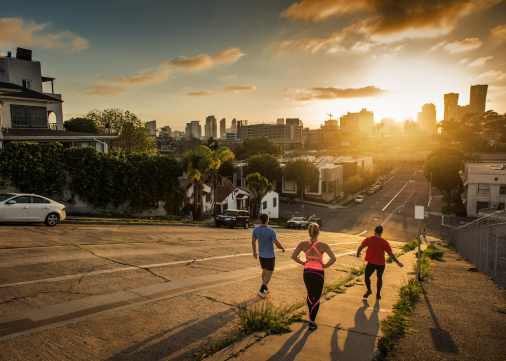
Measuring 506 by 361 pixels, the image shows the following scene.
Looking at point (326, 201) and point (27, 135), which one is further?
point (326, 201)

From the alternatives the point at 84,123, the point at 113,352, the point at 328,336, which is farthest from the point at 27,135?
the point at 84,123

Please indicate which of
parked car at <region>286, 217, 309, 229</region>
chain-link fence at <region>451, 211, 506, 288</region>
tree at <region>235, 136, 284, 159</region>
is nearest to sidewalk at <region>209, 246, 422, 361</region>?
chain-link fence at <region>451, 211, 506, 288</region>

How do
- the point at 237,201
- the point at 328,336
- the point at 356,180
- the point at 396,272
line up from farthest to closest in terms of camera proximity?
the point at 356,180 → the point at 237,201 → the point at 396,272 → the point at 328,336

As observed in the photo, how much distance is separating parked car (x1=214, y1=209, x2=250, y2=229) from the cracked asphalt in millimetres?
14753

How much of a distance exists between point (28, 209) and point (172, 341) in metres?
14.1

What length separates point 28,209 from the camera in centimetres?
1551

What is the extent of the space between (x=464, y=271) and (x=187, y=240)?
1212 centimetres

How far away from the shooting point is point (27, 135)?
2509 centimetres

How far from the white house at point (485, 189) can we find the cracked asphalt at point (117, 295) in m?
54.0

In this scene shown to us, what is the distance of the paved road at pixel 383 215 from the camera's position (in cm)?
4591

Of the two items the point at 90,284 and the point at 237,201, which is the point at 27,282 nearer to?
the point at 90,284

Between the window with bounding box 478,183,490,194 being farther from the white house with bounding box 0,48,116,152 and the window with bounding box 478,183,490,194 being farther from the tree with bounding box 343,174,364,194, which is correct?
the white house with bounding box 0,48,116,152

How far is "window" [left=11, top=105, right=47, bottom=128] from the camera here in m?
27.4

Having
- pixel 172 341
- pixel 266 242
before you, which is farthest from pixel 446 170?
pixel 172 341
